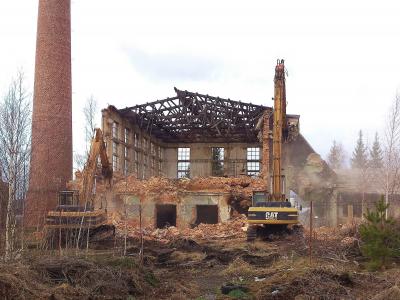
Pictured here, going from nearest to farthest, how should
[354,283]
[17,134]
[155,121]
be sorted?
[354,283]
[17,134]
[155,121]

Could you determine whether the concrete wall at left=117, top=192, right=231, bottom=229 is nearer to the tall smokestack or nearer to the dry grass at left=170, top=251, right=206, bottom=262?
the tall smokestack

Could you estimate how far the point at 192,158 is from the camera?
4291 centimetres

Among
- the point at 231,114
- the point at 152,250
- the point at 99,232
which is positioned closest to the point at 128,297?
the point at 152,250

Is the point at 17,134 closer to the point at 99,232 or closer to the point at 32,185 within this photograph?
the point at 99,232

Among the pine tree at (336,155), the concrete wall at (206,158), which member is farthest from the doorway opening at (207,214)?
the pine tree at (336,155)

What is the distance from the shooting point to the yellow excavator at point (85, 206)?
63.0 ft

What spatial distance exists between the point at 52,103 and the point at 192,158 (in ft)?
54.1

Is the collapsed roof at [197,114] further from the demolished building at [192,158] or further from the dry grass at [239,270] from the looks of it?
the dry grass at [239,270]

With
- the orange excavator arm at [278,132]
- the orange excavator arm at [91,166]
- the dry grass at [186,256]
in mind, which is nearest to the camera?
the dry grass at [186,256]

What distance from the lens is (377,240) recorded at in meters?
12.8

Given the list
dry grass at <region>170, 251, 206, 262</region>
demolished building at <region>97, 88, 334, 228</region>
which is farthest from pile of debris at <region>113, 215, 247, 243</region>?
dry grass at <region>170, 251, 206, 262</region>

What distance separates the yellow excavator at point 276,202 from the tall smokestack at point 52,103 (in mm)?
12191

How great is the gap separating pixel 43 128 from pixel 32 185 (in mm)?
3224

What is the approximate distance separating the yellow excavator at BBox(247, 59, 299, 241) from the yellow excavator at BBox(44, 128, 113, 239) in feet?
20.4
